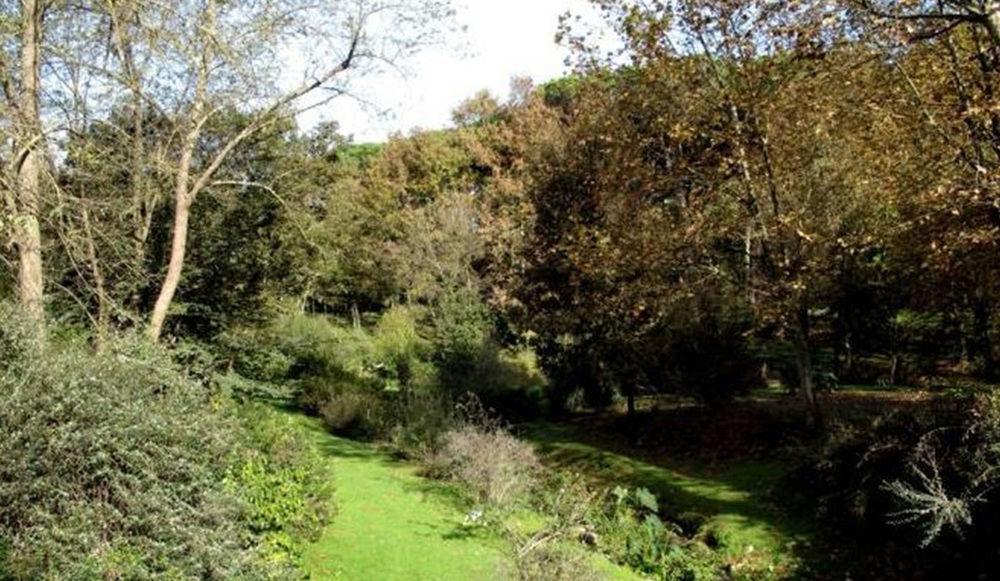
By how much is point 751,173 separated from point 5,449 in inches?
477

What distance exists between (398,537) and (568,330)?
9.69 metres

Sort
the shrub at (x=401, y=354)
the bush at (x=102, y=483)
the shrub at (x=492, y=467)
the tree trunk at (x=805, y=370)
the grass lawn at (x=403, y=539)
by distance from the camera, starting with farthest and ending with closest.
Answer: the shrub at (x=401, y=354) < the tree trunk at (x=805, y=370) < the shrub at (x=492, y=467) < the grass lawn at (x=403, y=539) < the bush at (x=102, y=483)

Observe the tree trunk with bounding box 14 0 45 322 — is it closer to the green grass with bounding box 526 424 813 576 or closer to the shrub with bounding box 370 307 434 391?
the green grass with bounding box 526 424 813 576

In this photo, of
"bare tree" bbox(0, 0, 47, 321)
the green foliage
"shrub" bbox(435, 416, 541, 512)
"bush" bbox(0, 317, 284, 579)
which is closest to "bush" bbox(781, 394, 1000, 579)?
the green foliage

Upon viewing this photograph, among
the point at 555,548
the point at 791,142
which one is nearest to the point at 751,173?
the point at 791,142

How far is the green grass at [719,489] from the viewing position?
36.9 ft

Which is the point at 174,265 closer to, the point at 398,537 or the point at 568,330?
the point at 398,537

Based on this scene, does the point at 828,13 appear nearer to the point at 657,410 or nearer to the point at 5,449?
the point at 5,449

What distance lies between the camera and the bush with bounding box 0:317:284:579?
7.67 metres

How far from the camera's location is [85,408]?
806 cm

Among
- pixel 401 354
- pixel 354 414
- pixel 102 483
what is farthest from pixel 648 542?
pixel 401 354

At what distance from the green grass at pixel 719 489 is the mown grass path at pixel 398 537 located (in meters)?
3.29

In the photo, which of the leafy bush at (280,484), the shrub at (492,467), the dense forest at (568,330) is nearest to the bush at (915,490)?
the dense forest at (568,330)

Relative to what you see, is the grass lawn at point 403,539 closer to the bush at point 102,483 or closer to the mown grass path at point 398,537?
the mown grass path at point 398,537
